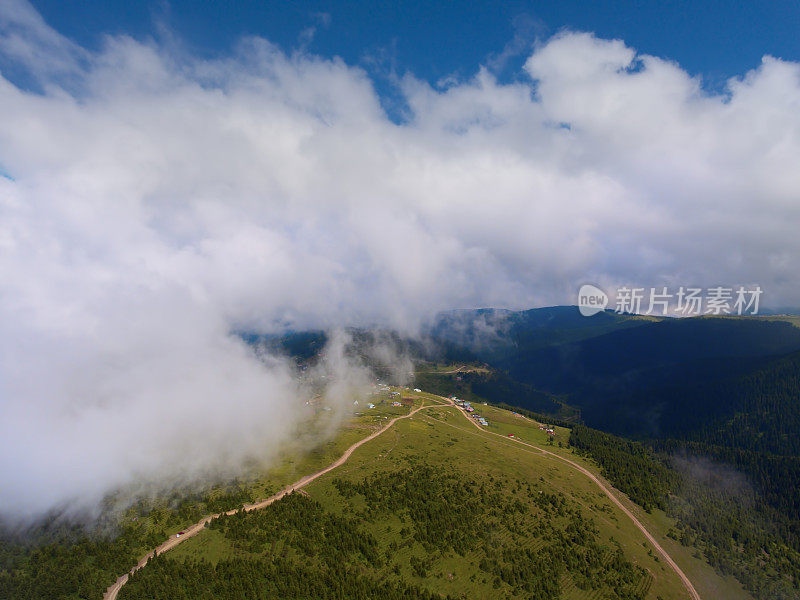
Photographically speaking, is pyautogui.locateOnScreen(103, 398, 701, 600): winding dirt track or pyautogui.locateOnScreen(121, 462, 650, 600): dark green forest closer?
pyautogui.locateOnScreen(121, 462, 650, 600): dark green forest

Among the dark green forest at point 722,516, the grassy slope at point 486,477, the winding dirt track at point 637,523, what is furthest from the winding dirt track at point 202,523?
the dark green forest at point 722,516

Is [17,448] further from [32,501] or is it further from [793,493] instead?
[793,493]

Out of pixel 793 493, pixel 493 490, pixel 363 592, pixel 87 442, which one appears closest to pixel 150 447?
pixel 87 442

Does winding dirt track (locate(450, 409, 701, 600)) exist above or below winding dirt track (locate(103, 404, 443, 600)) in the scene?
above

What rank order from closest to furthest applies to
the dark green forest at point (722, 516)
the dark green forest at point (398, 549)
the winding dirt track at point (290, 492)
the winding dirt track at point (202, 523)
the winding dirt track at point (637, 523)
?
the dark green forest at point (398, 549) → the winding dirt track at point (202, 523) → the winding dirt track at point (290, 492) → the winding dirt track at point (637, 523) → the dark green forest at point (722, 516)

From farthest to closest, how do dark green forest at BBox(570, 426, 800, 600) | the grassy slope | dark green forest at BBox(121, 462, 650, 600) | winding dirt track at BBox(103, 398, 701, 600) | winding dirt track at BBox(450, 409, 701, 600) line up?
dark green forest at BBox(570, 426, 800, 600), winding dirt track at BBox(450, 409, 701, 600), the grassy slope, winding dirt track at BBox(103, 398, 701, 600), dark green forest at BBox(121, 462, 650, 600)

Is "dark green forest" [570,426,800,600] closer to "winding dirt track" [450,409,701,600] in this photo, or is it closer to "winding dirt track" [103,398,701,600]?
"winding dirt track" [450,409,701,600]

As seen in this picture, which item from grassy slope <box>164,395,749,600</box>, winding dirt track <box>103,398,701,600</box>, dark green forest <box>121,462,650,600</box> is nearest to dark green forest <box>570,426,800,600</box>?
grassy slope <box>164,395,749,600</box>

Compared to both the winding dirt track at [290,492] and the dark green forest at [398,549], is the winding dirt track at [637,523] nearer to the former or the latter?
the winding dirt track at [290,492]

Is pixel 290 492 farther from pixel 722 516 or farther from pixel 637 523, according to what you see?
pixel 722 516
